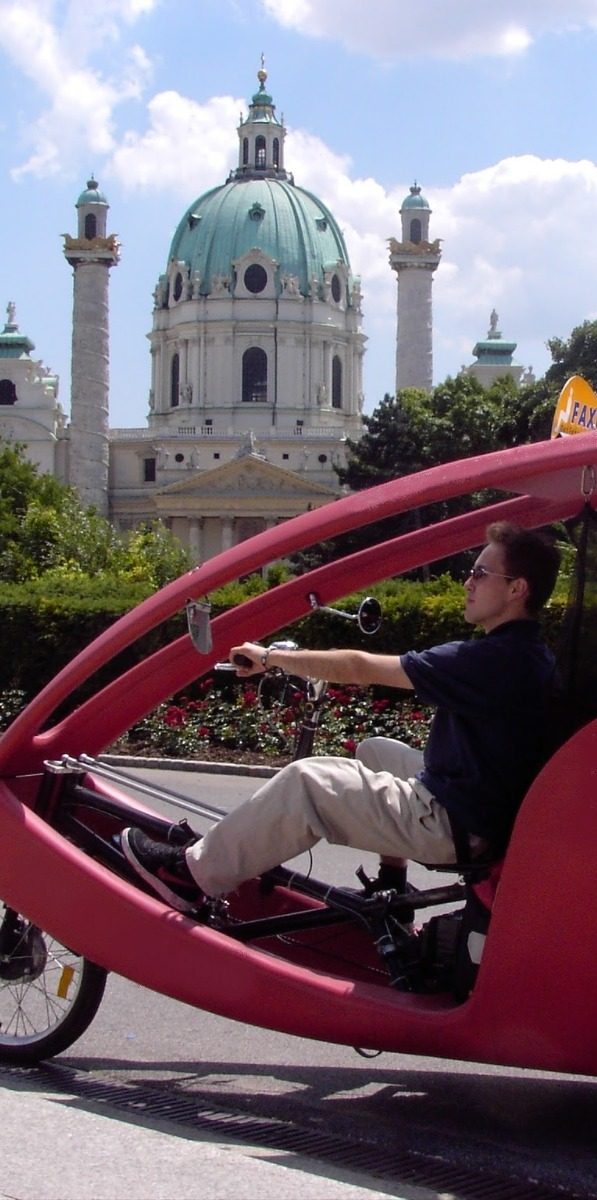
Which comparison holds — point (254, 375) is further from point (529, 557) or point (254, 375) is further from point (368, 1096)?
point (529, 557)

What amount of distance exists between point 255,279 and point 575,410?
106 meters

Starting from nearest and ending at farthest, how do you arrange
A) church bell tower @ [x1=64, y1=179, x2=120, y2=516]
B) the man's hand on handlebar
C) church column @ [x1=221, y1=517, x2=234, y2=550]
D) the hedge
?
the man's hand on handlebar
the hedge
church bell tower @ [x1=64, y1=179, x2=120, y2=516]
church column @ [x1=221, y1=517, x2=234, y2=550]

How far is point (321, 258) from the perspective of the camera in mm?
110250

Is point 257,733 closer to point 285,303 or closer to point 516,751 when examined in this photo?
point 516,751

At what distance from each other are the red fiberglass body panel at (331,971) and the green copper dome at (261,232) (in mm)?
104866

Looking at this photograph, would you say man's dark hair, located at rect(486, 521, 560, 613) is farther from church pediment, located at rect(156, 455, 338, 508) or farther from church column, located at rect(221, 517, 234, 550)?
church column, located at rect(221, 517, 234, 550)

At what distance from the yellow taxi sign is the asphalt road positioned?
74.6 inches

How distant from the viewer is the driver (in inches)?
164

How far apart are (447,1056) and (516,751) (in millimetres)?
787

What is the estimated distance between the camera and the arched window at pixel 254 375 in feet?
356

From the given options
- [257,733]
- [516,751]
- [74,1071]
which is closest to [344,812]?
[516,751]

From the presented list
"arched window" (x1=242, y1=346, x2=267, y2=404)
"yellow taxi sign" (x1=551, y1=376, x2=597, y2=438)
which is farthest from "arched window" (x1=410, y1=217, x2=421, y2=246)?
"yellow taxi sign" (x1=551, y1=376, x2=597, y2=438)

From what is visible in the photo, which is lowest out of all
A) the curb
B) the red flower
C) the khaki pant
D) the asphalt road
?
the curb

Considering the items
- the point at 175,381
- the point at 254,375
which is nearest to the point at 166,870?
the point at 254,375
